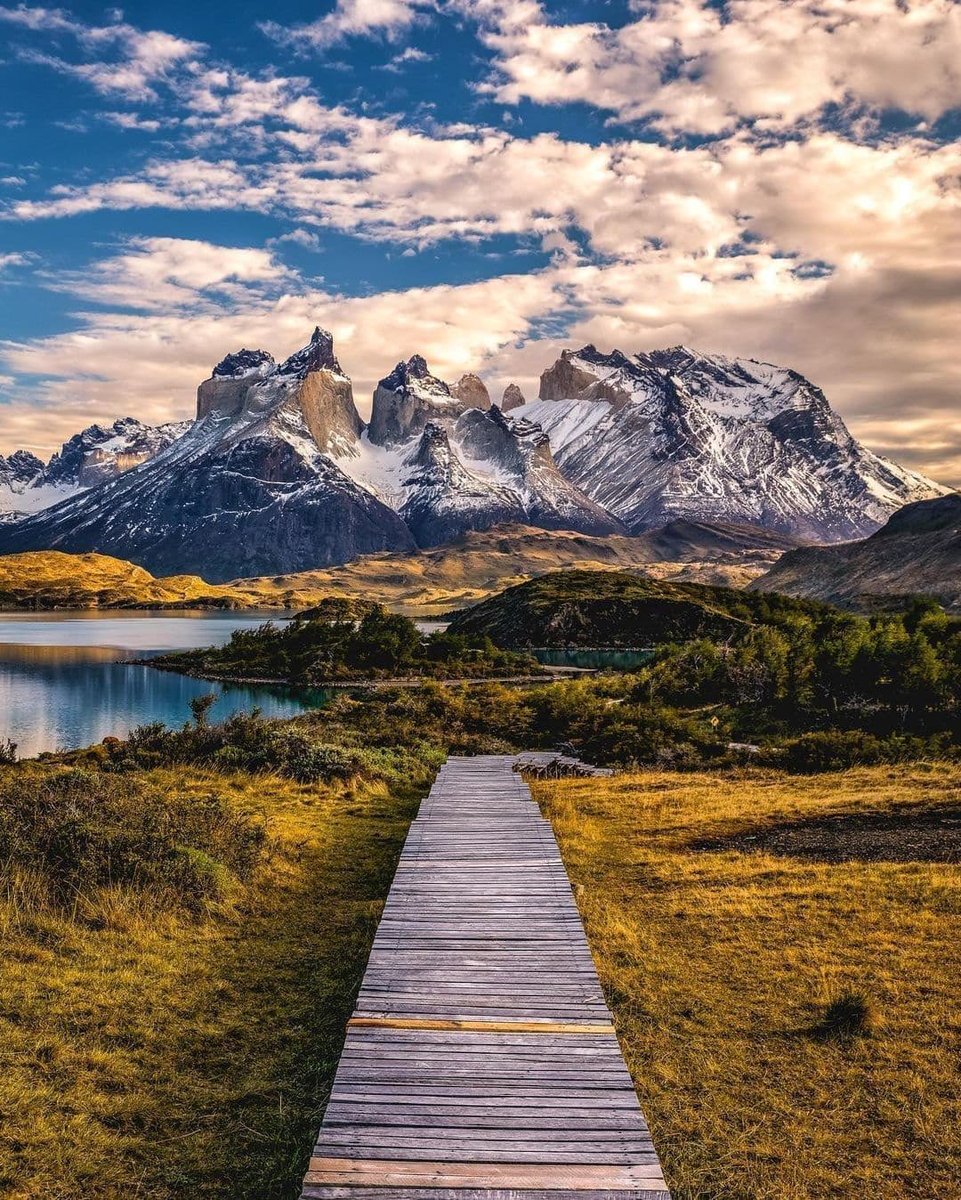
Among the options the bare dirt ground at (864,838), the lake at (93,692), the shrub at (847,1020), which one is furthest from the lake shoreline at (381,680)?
the shrub at (847,1020)

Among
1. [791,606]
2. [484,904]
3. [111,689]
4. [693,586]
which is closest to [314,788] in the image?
[484,904]

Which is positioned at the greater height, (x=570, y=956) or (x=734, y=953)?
(x=570, y=956)

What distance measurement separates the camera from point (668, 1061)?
10.3 metres

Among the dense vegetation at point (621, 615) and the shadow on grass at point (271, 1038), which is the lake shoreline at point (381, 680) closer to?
the dense vegetation at point (621, 615)

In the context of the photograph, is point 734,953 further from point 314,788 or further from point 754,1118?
point 314,788

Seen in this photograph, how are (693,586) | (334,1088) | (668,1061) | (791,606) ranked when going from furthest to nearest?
1. (693,586)
2. (791,606)
3. (668,1061)
4. (334,1088)

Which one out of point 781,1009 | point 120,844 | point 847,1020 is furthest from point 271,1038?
point 847,1020

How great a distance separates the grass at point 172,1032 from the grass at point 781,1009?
12.6 feet

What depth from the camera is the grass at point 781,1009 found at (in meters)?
8.55

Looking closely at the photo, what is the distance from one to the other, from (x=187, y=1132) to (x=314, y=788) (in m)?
17.9

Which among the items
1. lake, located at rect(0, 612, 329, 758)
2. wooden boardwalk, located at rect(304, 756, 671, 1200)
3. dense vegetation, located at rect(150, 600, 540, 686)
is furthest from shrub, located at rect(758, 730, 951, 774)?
dense vegetation, located at rect(150, 600, 540, 686)

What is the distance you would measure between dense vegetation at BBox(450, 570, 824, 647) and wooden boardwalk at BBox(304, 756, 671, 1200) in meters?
105

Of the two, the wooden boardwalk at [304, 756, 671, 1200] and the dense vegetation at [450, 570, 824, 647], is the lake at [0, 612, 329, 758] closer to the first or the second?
the wooden boardwalk at [304, 756, 671, 1200]

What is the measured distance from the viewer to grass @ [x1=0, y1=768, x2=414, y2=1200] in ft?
27.4
